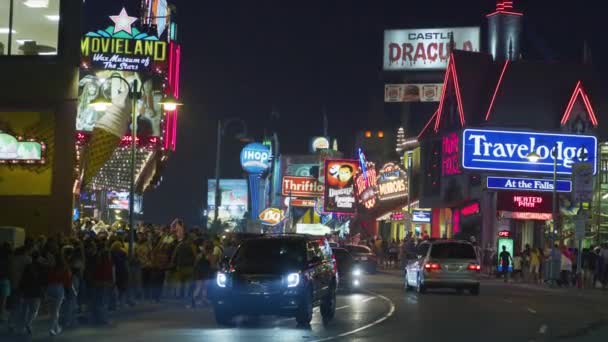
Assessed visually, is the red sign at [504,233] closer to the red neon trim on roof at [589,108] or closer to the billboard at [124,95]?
the red neon trim on roof at [589,108]

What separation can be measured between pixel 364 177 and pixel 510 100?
2143 cm

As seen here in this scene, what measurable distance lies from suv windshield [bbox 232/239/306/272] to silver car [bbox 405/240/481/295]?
38.3 feet

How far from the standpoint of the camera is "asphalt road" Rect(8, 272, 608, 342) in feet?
58.2

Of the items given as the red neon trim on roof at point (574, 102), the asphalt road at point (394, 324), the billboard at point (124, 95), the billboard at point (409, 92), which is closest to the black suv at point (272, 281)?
the asphalt road at point (394, 324)

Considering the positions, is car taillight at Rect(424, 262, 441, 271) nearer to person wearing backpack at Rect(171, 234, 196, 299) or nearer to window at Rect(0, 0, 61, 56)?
person wearing backpack at Rect(171, 234, 196, 299)

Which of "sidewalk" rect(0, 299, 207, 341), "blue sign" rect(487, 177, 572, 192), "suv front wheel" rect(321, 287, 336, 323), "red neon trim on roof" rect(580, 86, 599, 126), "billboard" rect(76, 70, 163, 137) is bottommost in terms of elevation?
"sidewalk" rect(0, 299, 207, 341)

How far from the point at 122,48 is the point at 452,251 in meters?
19.5

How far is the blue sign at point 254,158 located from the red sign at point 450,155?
54.2 metres

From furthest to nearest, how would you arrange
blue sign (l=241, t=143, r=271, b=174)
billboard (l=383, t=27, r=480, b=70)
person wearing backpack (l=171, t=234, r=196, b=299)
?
1. blue sign (l=241, t=143, r=271, b=174)
2. billboard (l=383, t=27, r=480, b=70)
3. person wearing backpack (l=171, t=234, r=196, b=299)

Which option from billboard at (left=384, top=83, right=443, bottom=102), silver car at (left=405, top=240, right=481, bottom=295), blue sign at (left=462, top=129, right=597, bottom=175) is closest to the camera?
silver car at (left=405, top=240, right=481, bottom=295)

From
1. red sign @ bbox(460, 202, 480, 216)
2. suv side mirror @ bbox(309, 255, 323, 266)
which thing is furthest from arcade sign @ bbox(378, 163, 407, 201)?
suv side mirror @ bbox(309, 255, 323, 266)

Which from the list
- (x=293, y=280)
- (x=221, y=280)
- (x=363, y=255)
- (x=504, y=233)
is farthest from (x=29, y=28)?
(x=504, y=233)

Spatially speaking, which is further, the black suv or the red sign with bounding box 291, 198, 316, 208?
the red sign with bounding box 291, 198, 316, 208

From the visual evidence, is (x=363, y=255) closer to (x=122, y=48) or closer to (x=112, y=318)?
(x=122, y=48)
